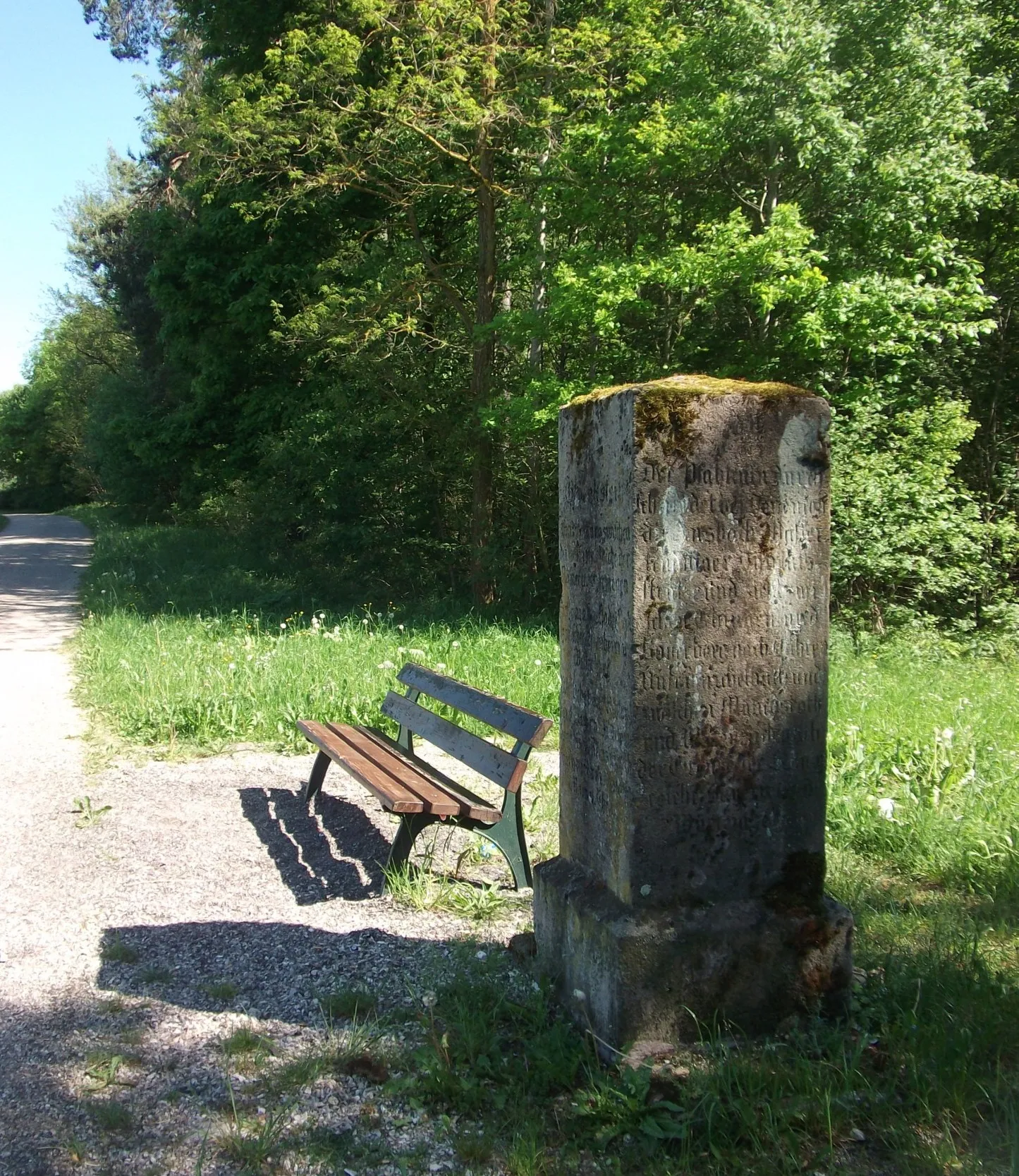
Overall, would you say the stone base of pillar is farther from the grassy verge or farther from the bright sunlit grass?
the bright sunlit grass

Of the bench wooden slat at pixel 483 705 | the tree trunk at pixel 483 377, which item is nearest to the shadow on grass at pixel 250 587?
the tree trunk at pixel 483 377

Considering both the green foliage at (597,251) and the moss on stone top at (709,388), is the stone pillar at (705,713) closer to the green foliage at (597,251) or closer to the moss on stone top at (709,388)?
the moss on stone top at (709,388)

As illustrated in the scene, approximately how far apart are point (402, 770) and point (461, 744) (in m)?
0.31

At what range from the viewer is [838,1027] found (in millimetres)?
3418

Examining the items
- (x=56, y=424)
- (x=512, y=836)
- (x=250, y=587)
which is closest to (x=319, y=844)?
(x=512, y=836)

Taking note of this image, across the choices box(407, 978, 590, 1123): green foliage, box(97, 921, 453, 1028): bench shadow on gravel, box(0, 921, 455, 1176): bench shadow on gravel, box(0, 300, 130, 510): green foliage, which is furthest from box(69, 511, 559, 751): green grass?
box(0, 300, 130, 510): green foliage

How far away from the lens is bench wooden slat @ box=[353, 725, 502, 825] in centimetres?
476

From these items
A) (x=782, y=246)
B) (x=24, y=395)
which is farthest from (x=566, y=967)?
(x=24, y=395)

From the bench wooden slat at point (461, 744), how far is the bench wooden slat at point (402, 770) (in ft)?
0.58

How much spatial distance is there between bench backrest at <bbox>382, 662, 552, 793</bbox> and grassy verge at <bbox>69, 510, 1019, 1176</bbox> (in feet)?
1.93

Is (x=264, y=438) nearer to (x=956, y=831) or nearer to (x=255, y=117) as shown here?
(x=255, y=117)

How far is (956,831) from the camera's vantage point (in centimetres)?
512

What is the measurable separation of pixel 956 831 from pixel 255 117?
12.5m

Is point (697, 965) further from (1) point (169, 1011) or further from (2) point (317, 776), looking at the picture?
(2) point (317, 776)
